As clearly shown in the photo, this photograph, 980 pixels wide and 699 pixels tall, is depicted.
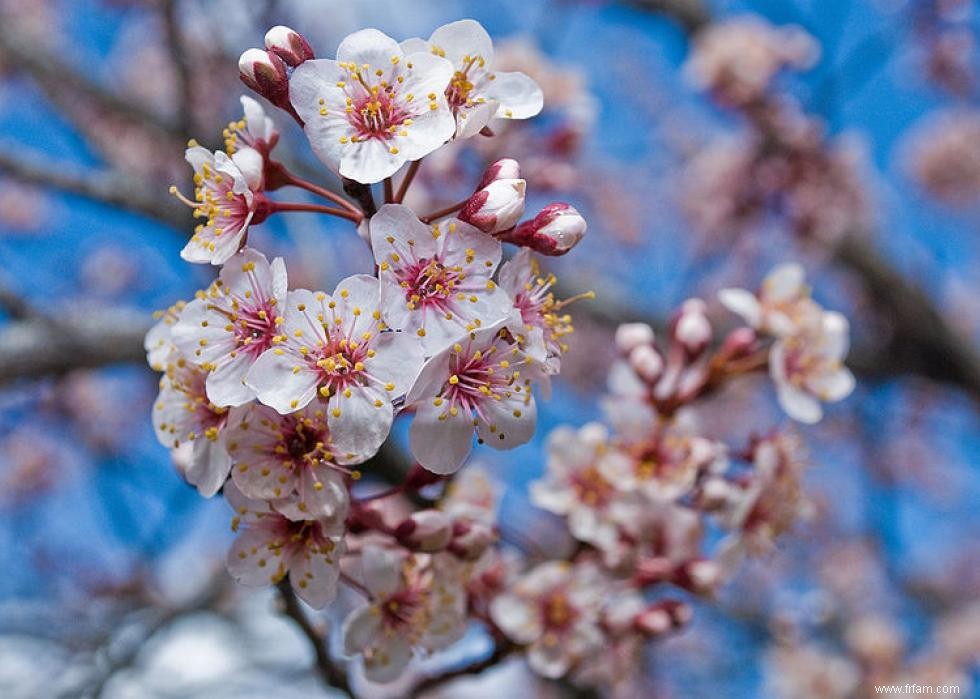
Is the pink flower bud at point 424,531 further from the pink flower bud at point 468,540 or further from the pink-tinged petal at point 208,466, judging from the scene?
the pink-tinged petal at point 208,466


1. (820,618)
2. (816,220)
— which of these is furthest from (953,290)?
(820,618)

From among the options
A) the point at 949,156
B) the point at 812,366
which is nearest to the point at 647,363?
the point at 812,366

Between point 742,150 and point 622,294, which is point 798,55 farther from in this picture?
point 622,294

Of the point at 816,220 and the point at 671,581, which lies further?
the point at 816,220

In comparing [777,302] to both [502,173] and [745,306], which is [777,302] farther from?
[502,173]

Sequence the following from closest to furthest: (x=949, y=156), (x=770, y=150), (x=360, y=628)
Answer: (x=360, y=628) → (x=770, y=150) → (x=949, y=156)

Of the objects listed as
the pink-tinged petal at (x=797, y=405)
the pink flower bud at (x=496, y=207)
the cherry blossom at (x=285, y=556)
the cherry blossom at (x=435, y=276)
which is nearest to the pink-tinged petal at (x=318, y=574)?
the cherry blossom at (x=285, y=556)
